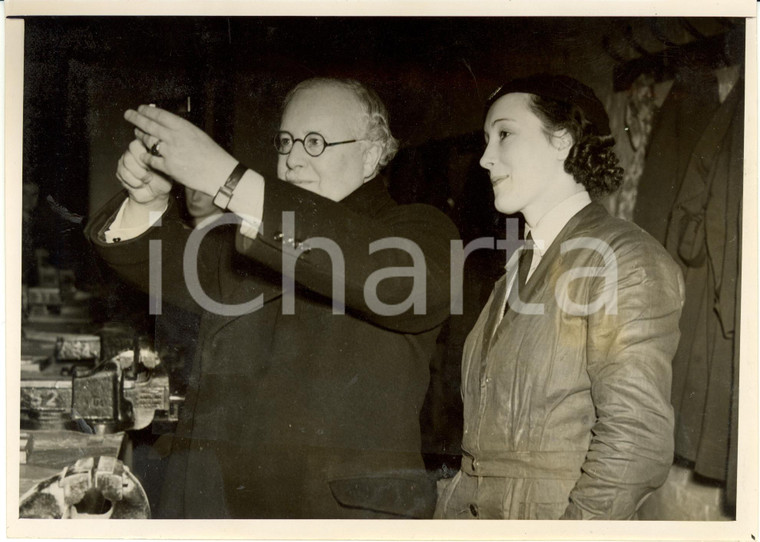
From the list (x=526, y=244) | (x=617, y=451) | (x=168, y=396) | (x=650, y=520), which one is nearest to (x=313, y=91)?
(x=526, y=244)

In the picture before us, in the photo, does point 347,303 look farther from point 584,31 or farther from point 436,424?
point 584,31

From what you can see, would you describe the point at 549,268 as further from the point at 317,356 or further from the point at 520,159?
the point at 317,356

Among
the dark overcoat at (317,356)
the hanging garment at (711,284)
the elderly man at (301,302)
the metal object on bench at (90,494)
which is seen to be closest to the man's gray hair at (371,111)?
the elderly man at (301,302)

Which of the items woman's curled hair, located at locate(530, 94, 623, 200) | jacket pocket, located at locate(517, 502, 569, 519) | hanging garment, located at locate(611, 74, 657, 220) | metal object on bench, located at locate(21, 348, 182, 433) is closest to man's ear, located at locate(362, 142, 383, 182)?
woman's curled hair, located at locate(530, 94, 623, 200)

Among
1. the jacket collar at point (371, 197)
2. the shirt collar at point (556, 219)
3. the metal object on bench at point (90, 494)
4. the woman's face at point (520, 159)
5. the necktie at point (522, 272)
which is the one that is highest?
the woman's face at point (520, 159)

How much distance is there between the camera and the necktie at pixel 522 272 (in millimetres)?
2033

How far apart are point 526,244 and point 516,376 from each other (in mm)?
335

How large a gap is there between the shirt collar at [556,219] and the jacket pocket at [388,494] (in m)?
0.67

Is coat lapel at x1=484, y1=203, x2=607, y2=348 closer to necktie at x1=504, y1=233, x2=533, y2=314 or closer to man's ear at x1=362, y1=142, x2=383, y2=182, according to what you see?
necktie at x1=504, y1=233, x2=533, y2=314

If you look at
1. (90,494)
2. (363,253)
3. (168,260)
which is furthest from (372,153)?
(90,494)

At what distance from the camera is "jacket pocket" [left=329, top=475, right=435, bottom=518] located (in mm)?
2074

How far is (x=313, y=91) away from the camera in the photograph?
210 cm

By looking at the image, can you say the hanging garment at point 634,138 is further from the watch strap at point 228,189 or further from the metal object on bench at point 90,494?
the metal object on bench at point 90,494

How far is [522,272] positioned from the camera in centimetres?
205
